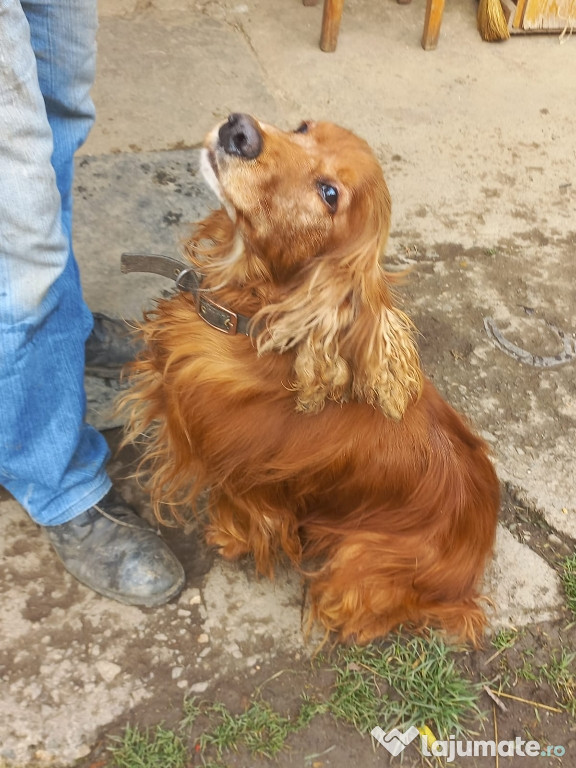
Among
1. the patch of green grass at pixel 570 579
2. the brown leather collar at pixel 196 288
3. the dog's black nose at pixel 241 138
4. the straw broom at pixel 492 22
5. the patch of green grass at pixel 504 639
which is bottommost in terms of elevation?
the patch of green grass at pixel 504 639

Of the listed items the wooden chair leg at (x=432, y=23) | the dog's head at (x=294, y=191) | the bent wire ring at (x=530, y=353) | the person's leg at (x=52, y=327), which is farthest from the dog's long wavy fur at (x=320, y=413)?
the wooden chair leg at (x=432, y=23)

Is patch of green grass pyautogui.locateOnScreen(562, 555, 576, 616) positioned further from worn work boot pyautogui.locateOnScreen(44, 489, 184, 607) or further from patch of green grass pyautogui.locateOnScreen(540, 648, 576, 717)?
worn work boot pyautogui.locateOnScreen(44, 489, 184, 607)

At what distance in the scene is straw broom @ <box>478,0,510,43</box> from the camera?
5320 millimetres

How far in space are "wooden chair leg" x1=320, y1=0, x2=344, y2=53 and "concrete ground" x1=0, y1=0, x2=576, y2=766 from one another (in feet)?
0.24

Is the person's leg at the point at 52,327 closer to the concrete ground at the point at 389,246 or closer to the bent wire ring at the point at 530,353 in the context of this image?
the concrete ground at the point at 389,246

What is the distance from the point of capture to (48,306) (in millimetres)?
1963

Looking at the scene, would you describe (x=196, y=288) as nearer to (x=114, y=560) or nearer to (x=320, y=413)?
(x=320, y=413)

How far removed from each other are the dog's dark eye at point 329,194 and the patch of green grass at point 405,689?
1429 mm

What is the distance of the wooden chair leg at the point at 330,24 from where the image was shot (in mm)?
4750

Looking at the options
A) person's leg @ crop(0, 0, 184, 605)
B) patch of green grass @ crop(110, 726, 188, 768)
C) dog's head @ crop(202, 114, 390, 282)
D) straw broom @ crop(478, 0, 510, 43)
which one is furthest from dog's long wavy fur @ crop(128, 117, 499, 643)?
straw broom @ crop(478, 0, 510, 43)

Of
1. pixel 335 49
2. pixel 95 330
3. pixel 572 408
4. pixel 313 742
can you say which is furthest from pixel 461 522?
pixel 335 49

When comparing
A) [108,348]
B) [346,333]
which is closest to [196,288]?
[346,333]

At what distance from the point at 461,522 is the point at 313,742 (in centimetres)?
81

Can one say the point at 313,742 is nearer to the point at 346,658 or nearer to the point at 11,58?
the point at 346,658
